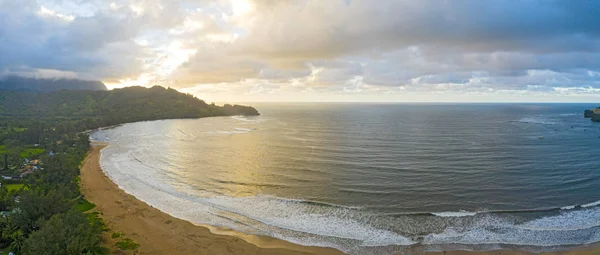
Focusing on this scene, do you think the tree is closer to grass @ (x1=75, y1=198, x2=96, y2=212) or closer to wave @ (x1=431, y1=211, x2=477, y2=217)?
grass @ (x1=75, y1=198, x2=96, y2=212)

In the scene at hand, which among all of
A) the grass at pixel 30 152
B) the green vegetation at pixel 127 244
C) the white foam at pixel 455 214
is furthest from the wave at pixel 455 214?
the grass at pixel 30 152

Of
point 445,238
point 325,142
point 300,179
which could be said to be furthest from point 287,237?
point 325,142

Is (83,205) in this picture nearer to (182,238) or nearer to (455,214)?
(182,238)

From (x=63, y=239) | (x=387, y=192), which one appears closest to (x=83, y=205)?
(x=63, y=239)

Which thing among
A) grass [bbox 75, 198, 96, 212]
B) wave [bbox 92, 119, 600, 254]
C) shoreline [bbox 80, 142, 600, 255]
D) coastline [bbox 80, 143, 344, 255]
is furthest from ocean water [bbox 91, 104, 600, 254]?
grass [bbox 75, 198, 96, 212]

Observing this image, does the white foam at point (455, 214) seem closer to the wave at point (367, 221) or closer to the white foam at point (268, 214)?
the wave at point (367, 221)

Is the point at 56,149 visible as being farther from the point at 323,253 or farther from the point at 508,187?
the point at 508,187

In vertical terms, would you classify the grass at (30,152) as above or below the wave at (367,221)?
above
